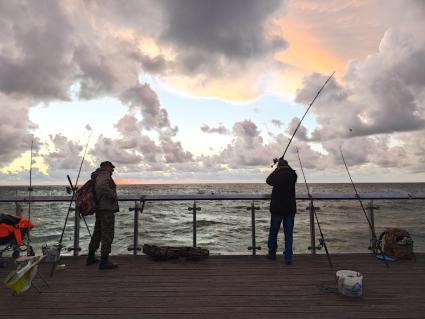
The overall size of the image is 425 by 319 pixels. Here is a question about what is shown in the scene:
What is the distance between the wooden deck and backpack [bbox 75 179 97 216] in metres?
1.12

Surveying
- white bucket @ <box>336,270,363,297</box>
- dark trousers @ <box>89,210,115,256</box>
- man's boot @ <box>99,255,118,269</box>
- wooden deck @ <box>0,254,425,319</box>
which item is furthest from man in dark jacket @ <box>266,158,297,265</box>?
man's boot @ <box>99,255,118,269</box>

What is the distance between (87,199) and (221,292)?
3.08m

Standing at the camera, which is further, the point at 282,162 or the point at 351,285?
the point at 282,162

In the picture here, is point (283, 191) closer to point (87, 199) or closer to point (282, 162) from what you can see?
point (282, 162)

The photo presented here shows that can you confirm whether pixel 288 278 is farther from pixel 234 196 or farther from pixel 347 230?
pixel 347 230

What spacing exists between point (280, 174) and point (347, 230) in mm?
25659

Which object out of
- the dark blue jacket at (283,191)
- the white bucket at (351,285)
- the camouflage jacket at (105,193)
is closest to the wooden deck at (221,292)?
the white bucket at (351,285)

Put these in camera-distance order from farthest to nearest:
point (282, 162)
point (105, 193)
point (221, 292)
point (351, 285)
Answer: point (282, 162) → point (105, 193) → point (221, 292) → point (351, 285)

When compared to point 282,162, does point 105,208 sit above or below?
below

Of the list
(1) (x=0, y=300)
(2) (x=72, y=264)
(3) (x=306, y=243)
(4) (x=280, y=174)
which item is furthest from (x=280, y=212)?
(3) (x=306, y=243)

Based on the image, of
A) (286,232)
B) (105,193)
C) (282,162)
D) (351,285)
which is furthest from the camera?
(282,162)

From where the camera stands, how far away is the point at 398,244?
678cm

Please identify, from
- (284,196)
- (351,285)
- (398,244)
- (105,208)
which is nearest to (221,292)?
(351,285)

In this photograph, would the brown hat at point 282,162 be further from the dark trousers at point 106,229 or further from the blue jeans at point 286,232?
the dark trousers at point 106,229
